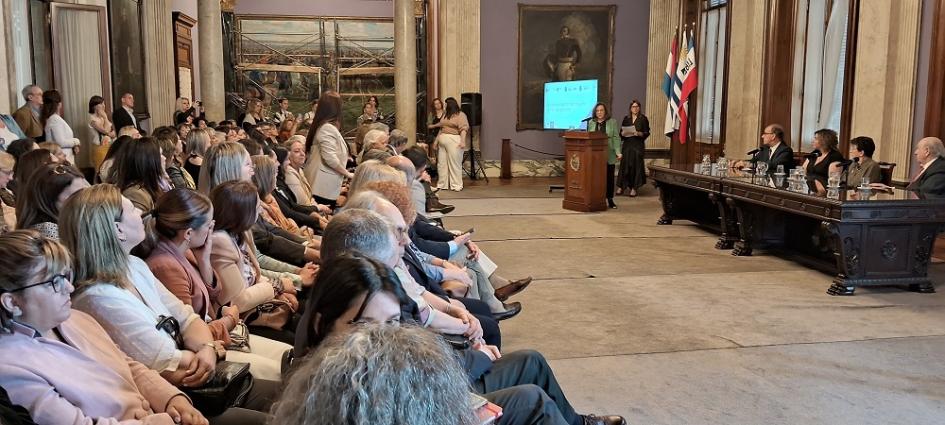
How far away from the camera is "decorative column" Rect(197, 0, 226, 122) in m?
12.3

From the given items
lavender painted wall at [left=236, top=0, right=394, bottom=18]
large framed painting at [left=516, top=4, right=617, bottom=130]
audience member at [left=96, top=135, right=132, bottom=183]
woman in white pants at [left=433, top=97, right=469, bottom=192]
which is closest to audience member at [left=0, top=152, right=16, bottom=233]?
audience member at [left=96, top=135, right=132, bottom=183]

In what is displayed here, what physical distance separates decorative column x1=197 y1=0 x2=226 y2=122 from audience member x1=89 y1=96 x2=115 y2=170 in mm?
3121

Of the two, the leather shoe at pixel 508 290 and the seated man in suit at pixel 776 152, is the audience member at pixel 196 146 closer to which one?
the leather shoe at pixel 508 290

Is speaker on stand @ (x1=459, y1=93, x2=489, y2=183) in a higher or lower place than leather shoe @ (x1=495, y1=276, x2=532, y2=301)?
higher

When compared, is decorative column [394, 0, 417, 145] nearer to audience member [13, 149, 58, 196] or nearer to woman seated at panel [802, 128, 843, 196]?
woman seated at panel [802, 128, 843, 196]

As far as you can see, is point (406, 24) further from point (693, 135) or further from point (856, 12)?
point (856, 12)

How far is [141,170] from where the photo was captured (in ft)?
13.6

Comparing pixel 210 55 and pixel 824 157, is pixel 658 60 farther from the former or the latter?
pixel 210 55

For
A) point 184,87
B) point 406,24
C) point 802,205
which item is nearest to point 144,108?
point 184,87

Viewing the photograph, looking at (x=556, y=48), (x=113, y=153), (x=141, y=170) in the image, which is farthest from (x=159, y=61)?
(x=141, y=170)

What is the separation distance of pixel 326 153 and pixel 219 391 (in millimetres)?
4744

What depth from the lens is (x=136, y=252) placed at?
9.93ft

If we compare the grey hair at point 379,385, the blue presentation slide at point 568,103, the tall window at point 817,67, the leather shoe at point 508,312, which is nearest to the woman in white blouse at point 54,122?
the leather shoe at point 508,312

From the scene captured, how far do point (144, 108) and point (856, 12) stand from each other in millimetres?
9456
